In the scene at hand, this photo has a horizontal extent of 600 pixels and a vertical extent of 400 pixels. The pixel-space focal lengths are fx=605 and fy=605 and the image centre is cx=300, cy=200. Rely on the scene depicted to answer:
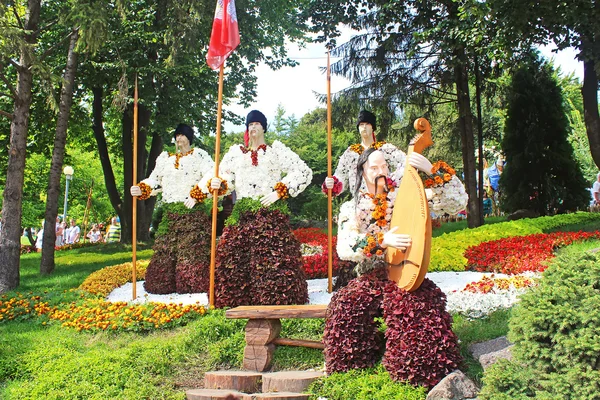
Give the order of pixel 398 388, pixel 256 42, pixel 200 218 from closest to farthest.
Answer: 1. pixel 398 388
2. pixel 200 218
3. pixel 256 42

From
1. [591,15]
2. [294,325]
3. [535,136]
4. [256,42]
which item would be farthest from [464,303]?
[256,42]

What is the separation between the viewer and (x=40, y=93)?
15.6m

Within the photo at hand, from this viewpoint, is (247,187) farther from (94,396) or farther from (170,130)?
(170,130)

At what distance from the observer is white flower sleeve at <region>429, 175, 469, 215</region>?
4.86 m

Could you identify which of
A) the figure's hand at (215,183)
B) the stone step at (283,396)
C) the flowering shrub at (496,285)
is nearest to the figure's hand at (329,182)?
the figure's hand at (215,183)

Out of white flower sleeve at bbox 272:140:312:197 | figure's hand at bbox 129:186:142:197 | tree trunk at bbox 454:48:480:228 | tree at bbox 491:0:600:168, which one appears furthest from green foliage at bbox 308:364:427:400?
tree trunk at bbox 454:48:480:228

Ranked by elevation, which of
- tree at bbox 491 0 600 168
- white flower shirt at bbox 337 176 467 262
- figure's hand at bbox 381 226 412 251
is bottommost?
figure's hand at bbox 381 226 412 251

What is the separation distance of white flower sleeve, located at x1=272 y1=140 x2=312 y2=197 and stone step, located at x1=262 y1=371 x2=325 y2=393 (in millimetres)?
2617

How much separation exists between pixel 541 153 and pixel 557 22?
5.38 meters

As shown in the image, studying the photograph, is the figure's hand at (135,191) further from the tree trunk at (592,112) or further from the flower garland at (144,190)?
the tree trunk at (592,112)

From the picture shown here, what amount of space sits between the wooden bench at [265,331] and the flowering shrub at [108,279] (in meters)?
4.36

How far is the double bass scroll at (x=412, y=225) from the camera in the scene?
4379 millimetres

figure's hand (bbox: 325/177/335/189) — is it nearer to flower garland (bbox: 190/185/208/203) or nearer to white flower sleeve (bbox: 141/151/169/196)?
flower garland (bbox: 190/185/208/203)

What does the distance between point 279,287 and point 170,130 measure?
393 inches
